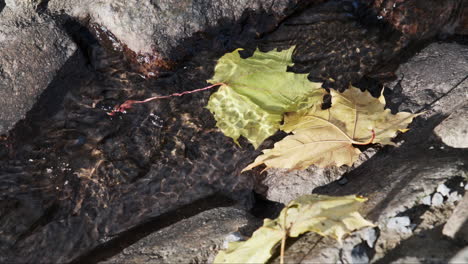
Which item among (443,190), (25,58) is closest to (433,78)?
(443,190)

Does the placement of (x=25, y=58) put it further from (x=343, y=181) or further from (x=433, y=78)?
(x=433, y=78)

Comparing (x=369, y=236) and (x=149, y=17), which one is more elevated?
(x=149, y=17)

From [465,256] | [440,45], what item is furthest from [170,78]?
[465,256]

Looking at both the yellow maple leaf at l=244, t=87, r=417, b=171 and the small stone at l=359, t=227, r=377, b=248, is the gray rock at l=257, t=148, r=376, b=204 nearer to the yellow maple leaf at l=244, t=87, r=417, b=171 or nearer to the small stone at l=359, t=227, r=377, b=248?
the yellow maple leaf at l=244, t=87, r=417, b=171

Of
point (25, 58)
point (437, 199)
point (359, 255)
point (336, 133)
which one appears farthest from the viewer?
point (25, 58)

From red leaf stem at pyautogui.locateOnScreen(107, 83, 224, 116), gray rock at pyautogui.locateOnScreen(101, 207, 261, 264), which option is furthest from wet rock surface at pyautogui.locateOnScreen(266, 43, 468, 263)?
red leaf stem at pyautogui.locateOnScreen(107, 83, 224, 116)

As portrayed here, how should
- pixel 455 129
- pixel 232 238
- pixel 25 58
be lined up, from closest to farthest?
1. pixel 232 238
2. pixel 455 129
3. pixel 25 58
